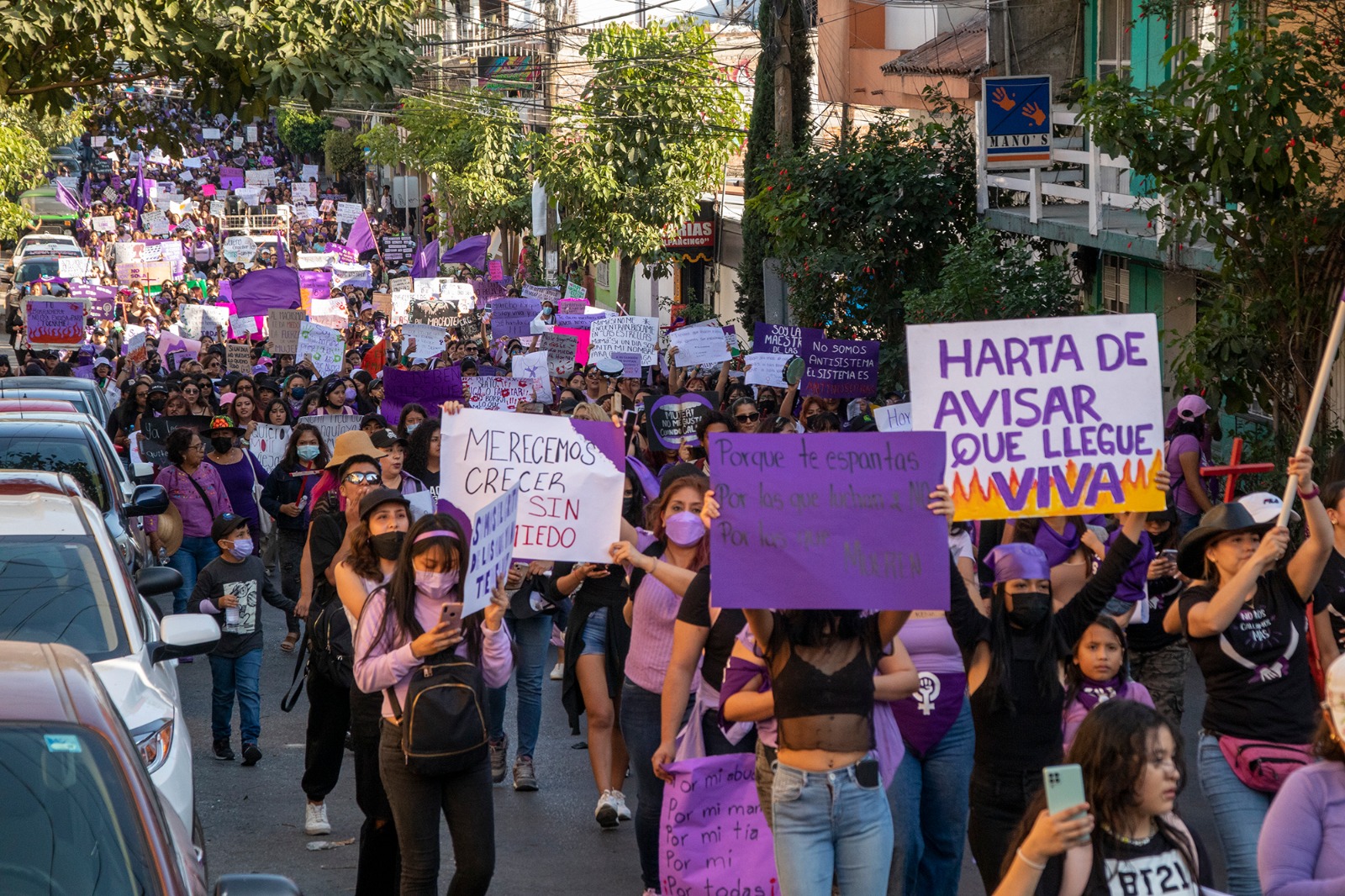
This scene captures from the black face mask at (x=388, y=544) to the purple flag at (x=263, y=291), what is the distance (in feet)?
65.3

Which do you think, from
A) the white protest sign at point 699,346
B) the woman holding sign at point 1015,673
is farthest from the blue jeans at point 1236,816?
the white protest sign at point 699,346

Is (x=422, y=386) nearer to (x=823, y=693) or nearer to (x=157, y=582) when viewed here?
(x=157, y=582)

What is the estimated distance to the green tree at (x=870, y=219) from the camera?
18625 mm

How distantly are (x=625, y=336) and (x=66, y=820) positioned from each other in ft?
49.6

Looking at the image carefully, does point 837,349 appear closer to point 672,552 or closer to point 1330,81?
point 1330,81

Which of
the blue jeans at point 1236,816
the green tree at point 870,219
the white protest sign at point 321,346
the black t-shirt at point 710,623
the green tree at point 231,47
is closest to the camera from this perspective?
the blue jeans at point 1236,816

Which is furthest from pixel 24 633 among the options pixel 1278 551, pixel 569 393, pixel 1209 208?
pixel 569 393

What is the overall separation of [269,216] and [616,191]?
35.3m

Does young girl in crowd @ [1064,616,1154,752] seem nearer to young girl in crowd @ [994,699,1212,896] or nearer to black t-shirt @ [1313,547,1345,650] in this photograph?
black t-shirt @ [1313,547,1345,650]

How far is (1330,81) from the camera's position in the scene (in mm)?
10578

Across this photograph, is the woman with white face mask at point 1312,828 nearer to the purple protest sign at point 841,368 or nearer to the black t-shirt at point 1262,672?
the black t-shirt at point 1262,672

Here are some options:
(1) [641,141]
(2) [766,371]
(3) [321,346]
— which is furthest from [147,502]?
(1) [641,141]

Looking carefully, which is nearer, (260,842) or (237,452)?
(260,842)

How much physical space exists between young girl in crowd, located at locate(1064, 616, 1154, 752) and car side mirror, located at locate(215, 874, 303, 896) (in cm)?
271
